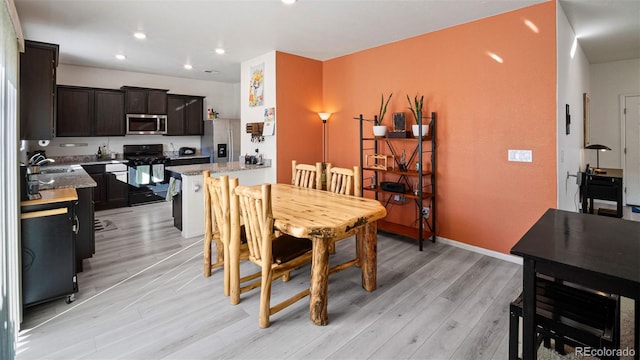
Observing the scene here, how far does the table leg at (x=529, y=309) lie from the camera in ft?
4.67

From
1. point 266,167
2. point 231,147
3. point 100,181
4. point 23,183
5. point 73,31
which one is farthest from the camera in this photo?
point 231,147

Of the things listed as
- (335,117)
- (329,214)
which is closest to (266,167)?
(335,117)

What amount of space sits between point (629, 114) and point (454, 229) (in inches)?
182

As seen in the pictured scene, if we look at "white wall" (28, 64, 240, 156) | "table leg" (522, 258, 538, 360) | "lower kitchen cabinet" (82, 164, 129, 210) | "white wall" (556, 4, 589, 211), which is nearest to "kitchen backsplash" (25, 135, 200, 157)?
"white wall" (28, 64, 240, 156)

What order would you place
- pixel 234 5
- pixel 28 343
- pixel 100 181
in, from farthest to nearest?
1. pixel 100 181
2. pixel 234 5
3. pixel 28 343

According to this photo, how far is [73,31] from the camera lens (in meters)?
3.86

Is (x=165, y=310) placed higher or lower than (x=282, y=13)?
lower

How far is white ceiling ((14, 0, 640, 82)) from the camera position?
3.13m

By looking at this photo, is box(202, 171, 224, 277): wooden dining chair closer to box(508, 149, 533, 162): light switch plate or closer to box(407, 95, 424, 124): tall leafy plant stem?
box(407, 95, 424, 124): tall leafy plant stem

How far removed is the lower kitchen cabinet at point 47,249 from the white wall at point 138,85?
406 centimetres

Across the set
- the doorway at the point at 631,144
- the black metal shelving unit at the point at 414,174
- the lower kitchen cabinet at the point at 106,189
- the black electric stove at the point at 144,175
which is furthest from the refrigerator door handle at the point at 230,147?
the doorway at the point at 631,144

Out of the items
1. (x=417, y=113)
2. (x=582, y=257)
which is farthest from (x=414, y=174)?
(x=582, y=257)

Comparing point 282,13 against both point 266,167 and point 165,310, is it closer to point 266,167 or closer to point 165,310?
point 266,167

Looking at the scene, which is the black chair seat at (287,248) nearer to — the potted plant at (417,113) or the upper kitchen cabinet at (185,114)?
the potted plant at (417,113)
